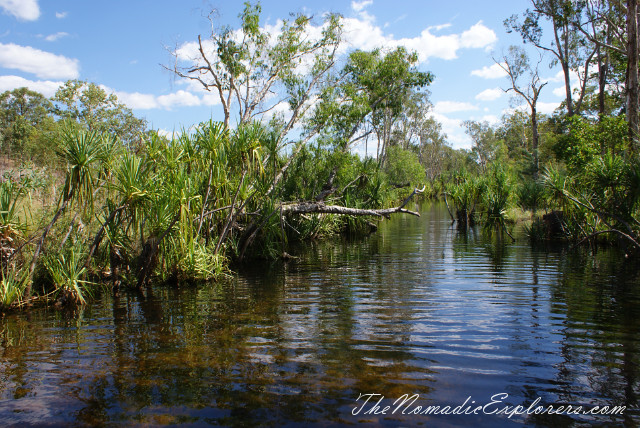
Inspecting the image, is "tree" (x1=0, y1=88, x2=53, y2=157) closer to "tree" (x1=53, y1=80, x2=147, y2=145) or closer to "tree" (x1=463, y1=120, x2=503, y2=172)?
"tree" (x1=53, y1=80, x2=147, y2=145)

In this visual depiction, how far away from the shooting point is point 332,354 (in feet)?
16.2

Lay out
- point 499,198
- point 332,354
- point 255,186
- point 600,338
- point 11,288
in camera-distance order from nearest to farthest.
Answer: point 332,354 < point 600,338 < point 11,288 < point 255,186 < point 499,198

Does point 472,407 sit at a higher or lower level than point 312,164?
lower

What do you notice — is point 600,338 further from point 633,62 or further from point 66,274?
point 633,62

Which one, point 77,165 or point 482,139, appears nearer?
point 77,165

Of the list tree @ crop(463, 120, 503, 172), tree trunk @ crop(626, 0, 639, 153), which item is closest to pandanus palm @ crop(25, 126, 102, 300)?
tree trunk @ crop(626, 0, 639, 153)

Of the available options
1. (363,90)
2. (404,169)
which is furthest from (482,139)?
(363,90)

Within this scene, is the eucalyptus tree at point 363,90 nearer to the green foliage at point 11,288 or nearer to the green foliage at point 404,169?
the green foliage at point 11,288

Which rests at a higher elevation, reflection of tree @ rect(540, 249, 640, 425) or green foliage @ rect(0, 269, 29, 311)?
green foliage @ rect(0, 269, 29, 311)

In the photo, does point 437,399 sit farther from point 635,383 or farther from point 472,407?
point 635,383

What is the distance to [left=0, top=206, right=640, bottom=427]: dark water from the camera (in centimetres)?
368

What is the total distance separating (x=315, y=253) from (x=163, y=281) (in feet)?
20.4

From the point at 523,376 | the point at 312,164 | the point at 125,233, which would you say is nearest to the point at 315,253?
the point at 312,164

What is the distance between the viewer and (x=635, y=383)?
3967 millimetres
